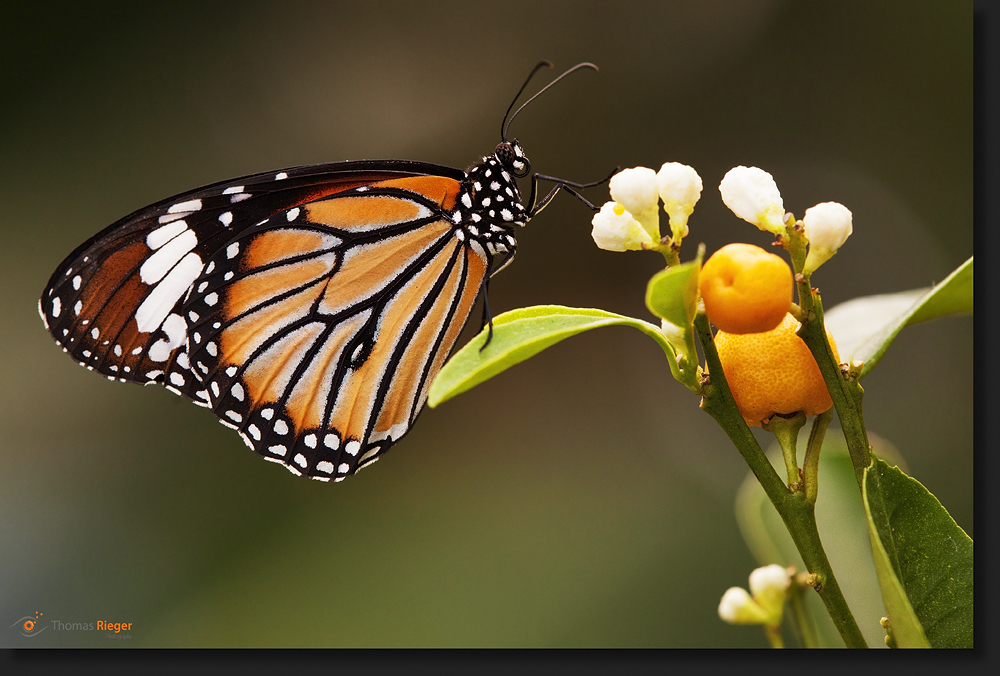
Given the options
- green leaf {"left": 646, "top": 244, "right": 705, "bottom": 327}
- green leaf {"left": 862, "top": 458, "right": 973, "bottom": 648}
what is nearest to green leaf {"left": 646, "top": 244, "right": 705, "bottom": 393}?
green leaf {"left": 646, "top": 244, "right": 705, "bottom": 327}

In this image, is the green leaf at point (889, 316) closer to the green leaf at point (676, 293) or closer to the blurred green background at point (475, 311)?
the green leaf at point (676, 293)

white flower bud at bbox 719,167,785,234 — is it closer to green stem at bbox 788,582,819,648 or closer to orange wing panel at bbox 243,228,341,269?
green stem at bbox 788,582,819,648

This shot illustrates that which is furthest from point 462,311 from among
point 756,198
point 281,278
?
point 756,198

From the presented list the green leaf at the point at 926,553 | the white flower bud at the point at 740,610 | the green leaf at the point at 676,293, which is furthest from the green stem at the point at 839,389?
the white flower bud at the point at 740,610

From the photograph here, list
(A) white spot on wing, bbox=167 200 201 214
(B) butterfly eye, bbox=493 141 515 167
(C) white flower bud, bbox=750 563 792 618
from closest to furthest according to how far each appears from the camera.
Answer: (C) white flower bud, bbox=750 563 792 618 → (A) white spot on wing, bbox=167 200 201 214 → (B) butterfly eye, bbox=493 141 515 167

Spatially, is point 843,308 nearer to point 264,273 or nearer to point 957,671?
point 957,671
